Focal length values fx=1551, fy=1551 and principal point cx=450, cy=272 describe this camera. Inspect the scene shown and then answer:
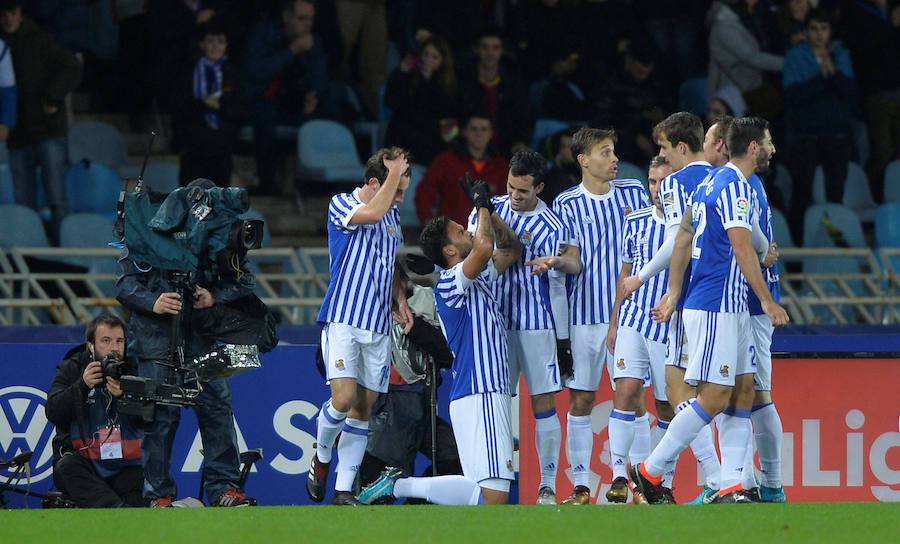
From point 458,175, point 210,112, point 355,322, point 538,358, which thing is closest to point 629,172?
point 458,175

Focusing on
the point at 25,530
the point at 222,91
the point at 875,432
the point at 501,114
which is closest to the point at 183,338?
the point at 25,530

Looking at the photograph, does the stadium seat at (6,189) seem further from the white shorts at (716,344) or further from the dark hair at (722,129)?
the white shorts at (716,344)

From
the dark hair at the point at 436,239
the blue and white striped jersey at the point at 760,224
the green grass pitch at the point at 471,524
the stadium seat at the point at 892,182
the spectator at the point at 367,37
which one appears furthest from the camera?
the stadium seat at the point at 892,182

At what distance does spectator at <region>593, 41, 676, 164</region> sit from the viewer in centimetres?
1487

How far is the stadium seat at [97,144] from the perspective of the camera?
1427cm

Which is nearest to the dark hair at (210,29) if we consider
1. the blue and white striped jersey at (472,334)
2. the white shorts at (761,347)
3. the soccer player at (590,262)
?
the soccer player at (590,262)

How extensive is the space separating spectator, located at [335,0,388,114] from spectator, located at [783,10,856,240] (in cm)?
398

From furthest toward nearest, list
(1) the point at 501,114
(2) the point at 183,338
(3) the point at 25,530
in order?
(1) the point at 501,114
(2) the point at 183,338
(3) the point at 25,530

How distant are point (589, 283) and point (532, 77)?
22.7ft

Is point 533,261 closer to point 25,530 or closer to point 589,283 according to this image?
point 589,283

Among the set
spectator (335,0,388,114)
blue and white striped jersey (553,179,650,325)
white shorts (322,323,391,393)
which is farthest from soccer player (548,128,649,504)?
spectator (335,0,388,114)

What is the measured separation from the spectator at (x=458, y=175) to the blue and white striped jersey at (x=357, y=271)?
13.9 feet

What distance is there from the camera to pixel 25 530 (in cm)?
648

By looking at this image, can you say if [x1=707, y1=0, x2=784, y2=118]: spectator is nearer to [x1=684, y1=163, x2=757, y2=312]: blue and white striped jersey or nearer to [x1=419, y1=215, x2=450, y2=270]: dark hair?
[x1=419, y1=215, x2=450, y2=270]: dark hair
